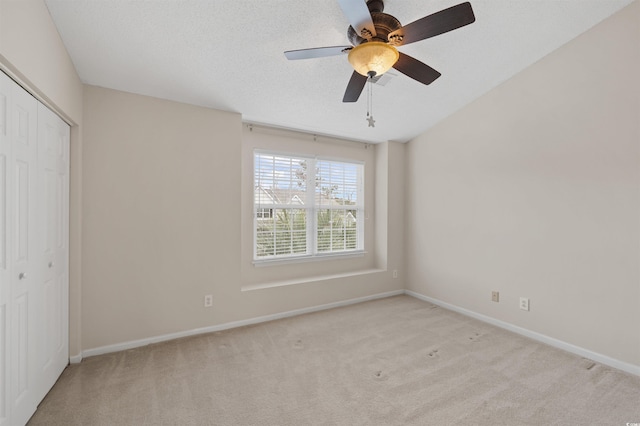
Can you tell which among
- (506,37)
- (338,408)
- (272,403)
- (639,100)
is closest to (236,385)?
(272,403)

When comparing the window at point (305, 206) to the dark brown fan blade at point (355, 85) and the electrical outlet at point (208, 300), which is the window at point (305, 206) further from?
the dark brown fan blade at point (355, 85)

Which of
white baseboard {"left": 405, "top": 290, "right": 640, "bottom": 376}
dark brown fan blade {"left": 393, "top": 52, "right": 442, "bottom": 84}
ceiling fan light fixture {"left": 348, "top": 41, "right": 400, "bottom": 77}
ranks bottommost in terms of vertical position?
white baseboard {"left": 405, "top": 290, "right": 640, "bottom": 376}

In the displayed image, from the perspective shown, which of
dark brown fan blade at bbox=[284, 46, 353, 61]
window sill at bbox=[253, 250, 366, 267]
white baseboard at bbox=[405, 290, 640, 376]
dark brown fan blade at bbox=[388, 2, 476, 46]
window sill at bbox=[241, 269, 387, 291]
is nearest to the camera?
dark brown fan blade at bbox=[388, 2, 476, 46]

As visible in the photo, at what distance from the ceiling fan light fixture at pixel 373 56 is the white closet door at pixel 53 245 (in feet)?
6.81

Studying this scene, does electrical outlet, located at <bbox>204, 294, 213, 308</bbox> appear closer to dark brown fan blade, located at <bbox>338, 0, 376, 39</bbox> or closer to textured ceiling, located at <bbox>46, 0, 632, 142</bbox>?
textured ceiling, located at <bbox>46, 0, 632, 142</bbox>

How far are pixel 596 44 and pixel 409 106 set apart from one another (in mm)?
1640

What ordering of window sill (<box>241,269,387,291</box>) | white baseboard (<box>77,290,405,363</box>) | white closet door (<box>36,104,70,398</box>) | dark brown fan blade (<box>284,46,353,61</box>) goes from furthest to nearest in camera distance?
window sill (<box>241,269,387,291</box>), white baseboard (<box>77,290,405,363</box>), white closet door (<box>36,104,70,398</box>), dark brown fan blade (<box>284,46,353,61</box>)

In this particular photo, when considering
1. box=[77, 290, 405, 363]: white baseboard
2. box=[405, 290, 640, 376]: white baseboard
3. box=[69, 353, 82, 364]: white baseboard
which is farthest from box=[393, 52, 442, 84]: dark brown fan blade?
box=[69, 353, 82, 364]: white baseboard

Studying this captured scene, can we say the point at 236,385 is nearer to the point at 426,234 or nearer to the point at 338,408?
the point at 338,408

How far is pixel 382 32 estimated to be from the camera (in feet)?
5.60

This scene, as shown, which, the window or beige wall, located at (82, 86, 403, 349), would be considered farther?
the window

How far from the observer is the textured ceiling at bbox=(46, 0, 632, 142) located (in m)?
2.02

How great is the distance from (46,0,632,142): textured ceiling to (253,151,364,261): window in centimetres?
77

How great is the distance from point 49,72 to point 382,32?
214cm
